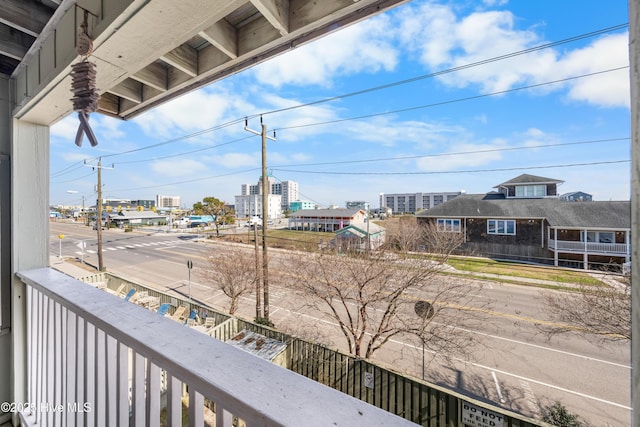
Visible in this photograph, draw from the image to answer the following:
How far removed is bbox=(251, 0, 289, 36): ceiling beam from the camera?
44.1 inches

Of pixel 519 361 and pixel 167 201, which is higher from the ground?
pixel 167 201

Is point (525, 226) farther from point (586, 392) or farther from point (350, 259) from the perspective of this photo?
point (350, 259)

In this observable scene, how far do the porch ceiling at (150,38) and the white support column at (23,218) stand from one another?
0.16m

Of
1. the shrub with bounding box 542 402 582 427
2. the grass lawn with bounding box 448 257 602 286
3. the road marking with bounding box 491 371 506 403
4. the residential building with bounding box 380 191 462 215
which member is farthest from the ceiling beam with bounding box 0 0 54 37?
the residential building with bounding box 380 191 462 215

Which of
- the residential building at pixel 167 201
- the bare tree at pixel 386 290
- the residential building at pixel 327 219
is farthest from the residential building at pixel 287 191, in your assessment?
the bare tree at pixel 386 290

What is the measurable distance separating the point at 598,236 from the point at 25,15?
18.4m

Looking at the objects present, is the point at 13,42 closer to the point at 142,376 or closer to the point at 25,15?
the point at 25,15

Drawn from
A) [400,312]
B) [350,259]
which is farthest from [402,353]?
[350,259]

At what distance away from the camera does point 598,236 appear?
Answer: 41.9 feet

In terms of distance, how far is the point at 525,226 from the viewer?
48.5 feet

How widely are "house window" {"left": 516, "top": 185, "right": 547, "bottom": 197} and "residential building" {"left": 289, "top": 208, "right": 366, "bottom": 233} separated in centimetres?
1305

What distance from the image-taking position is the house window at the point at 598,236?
41.2ft

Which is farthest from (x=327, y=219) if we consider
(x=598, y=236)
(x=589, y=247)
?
(x=598, y=236)

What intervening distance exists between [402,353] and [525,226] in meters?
12.6
